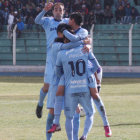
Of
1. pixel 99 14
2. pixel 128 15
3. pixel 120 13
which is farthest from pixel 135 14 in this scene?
pixel 99 14

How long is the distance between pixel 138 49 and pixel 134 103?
17.2 m

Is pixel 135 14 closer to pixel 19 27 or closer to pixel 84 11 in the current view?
pixel 84 11

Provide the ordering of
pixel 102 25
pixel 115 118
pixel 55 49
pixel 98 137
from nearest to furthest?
pixel 55 49 → pixel 98 137 → pixel 115 118 → pixel 102 25

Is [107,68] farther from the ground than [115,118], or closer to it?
closer to it

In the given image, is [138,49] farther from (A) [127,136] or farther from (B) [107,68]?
(A) [127,136]

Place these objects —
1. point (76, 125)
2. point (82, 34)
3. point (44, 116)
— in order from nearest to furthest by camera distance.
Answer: point (82, 34) < point (76, 125) < point (44, 116)

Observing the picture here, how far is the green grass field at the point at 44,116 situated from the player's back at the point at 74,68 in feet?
6.17

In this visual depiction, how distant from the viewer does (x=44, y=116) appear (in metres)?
13.6

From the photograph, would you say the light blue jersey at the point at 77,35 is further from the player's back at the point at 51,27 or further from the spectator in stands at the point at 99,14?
the spectator in stands at the point at 99,14

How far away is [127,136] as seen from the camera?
34.3ft

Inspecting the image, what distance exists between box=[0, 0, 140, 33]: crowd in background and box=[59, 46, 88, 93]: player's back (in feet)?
83.9

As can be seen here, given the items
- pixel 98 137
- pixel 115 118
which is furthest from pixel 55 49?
pixel 115 118

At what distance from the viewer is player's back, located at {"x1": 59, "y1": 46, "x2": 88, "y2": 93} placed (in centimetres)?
869

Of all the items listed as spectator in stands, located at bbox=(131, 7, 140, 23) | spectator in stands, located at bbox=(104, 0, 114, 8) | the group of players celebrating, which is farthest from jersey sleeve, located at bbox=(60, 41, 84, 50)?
spectator in stands, located at bbox=(104, 0, 114, 8)
